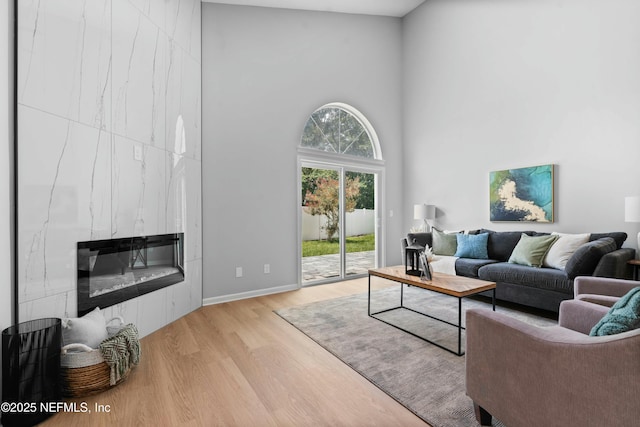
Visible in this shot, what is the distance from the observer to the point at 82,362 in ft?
6.56

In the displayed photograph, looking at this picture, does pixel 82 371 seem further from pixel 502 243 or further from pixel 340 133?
pixel 502 243

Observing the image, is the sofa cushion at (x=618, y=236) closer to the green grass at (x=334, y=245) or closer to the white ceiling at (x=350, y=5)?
the green grass at (x=334, y=245)

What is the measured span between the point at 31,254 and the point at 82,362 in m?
0.75

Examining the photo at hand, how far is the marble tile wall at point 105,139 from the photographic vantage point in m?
2.08

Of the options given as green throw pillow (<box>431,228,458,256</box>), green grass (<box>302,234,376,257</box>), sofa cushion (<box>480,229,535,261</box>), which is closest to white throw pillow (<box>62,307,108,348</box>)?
green grass (<box>302,234,376,257</box>)

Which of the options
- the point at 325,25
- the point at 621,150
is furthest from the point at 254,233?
the point at 621,150

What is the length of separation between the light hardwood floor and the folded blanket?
11 centimetres

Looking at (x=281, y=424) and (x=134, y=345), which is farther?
(x=134, y=345)

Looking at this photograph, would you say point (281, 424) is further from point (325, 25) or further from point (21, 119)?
point (325, 25)

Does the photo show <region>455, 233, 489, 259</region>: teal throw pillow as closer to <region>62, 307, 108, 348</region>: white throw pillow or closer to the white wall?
<region>62, 307, 108, 348</region>: white throw pillow

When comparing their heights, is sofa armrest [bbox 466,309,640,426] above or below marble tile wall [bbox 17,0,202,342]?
below

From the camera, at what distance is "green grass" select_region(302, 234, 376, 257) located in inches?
195

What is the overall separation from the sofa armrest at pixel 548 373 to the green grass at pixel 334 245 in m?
3.37

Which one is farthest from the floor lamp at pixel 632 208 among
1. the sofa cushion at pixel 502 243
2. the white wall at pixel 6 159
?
the white wall at pixel 6 159
